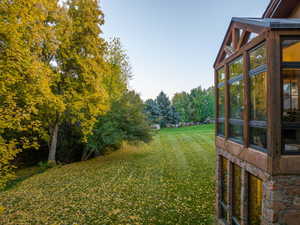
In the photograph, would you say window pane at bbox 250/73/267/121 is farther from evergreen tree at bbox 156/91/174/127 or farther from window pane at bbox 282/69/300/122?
evergreen tree at bbox 156/91/174/127

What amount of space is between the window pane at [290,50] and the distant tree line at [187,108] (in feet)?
142

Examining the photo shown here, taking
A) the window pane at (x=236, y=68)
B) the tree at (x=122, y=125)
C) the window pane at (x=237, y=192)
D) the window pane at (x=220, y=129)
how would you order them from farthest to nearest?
the tree at (x=122, y=125) < the window pane at (x=220, y=129) < the window pane at (x=237, y=192) < the window pane at (x=236, y=68)

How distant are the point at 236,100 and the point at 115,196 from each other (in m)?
6.92

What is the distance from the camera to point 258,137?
360 cm

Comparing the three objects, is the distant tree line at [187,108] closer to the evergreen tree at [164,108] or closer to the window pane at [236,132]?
the evergreen tree at [164,108]

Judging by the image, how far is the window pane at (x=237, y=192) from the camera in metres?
4.63

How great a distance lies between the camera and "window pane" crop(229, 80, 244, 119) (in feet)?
14.3

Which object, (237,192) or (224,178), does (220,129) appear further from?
(237,192)

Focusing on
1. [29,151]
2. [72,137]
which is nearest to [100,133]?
[72,137]

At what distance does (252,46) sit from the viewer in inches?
144

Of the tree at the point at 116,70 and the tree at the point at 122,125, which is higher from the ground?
the tree at the point at 116,70

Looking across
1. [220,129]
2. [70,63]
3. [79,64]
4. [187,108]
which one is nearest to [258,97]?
[220,129]

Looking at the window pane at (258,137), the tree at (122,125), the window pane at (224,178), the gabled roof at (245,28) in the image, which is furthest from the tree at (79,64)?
the window pane at (258,137)

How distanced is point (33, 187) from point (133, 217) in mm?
6387
